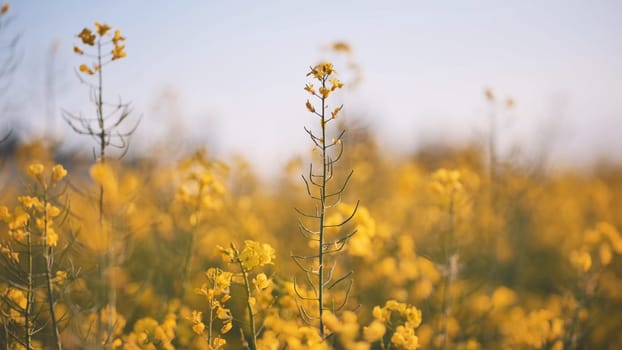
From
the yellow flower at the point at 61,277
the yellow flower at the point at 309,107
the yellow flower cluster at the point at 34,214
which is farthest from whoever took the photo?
the yellow flower at the point at 61,277

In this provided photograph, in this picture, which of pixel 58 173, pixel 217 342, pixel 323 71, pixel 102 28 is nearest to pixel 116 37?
pixel 102 28

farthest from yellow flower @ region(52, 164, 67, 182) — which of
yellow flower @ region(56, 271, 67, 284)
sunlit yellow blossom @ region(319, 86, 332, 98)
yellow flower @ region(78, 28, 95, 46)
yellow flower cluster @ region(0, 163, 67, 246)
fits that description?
sunlit yellow blossom @ region(319, 86, 332, 98)

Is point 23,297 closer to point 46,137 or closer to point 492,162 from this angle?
point 46,137

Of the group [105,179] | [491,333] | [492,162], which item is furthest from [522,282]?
[105,179]

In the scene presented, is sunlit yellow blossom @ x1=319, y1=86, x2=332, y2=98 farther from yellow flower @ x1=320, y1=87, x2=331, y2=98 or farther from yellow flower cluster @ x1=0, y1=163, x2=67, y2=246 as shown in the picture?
yellow flower cluster @ x1=0, y1=163, x2=67, y2=246

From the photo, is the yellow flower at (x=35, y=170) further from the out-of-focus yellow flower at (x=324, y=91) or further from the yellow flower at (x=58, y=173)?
the out-of-focus yellow flower at (x=324, y=91)

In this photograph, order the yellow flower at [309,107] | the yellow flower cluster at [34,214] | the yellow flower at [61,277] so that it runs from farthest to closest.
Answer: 1. the yellow flower at [61,277]
2. the yellow flower cluster at [34,214]
3. the yellow flower at [309,107]

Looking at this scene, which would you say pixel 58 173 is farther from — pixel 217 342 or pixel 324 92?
pixel 324 92

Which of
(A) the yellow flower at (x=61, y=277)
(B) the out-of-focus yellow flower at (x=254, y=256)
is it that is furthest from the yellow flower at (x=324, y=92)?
(A) the yellow flower at (x=61, y=277)

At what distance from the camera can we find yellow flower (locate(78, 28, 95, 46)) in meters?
2.32

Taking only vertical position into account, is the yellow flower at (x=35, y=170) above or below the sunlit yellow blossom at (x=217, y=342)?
above

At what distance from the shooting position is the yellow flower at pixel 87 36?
2.32 m

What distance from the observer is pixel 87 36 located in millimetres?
2328

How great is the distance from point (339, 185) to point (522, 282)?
421 cm
